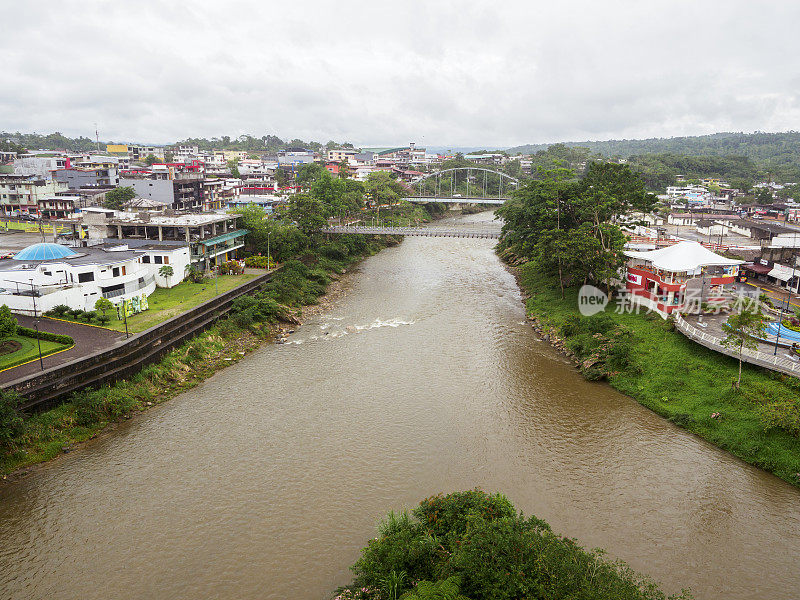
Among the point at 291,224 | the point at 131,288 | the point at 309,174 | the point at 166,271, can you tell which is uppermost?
the point at 309,174

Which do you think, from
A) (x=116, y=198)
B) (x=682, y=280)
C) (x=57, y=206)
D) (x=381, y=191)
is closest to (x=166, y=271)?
(x=116, y=198)

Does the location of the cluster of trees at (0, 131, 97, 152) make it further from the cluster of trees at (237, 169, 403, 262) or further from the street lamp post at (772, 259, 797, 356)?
the street lamp post at (772, 259, 797, 356)

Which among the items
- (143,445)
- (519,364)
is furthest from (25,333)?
(519,364)

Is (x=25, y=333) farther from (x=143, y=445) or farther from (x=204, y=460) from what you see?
(x=204, y=460)

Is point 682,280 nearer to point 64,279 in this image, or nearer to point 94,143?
point 64,279

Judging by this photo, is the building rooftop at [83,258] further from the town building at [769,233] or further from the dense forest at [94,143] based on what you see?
the dense forest at [94,143]

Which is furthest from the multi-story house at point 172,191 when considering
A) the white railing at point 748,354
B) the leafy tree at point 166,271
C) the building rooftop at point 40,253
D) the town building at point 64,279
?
the white railing at point 748,354
